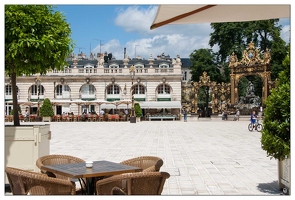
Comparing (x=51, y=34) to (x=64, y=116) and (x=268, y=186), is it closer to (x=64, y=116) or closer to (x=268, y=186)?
(x=268, y=186)

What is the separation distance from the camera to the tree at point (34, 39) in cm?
659

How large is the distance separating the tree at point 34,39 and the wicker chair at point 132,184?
308 cm

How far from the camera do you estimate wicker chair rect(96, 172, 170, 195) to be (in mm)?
4496

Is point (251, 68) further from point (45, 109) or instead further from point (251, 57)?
point (45, 109)

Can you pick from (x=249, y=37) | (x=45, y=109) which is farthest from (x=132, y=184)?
(x=249, y=37)

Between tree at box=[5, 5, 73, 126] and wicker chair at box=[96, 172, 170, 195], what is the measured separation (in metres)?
3.08

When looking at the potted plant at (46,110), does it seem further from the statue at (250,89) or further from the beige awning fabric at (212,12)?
the beige awning fabric at (212,12)

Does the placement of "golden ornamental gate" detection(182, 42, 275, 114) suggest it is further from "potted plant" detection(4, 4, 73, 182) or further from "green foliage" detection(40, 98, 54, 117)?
"potted plant" detection(4, 4, 73, 182)

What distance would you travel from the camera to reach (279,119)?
581 centimetres

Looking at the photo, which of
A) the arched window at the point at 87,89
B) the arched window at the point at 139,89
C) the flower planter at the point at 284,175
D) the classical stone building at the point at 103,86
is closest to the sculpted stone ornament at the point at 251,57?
the classical stone building at the point at 103,86

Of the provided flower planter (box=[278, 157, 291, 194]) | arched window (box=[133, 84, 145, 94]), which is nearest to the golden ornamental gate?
arched window (box=[133, 84, 145, 94])

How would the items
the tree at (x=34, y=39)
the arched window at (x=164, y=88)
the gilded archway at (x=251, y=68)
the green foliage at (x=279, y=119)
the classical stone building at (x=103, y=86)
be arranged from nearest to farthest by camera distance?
1. the green foliage at (x=279, y=119)
2. the tree at (x=34, y=39)
3. the gilded archway at (x=251, y=68)
4. the classical stone building at (x=103, y=86)
5. the arched window at (x=164, y=88)
